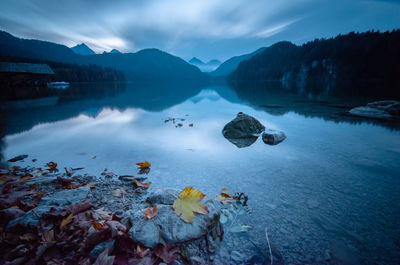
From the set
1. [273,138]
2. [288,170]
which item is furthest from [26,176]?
[273,138]

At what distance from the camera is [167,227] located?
2.07 m

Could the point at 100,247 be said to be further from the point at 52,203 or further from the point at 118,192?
the point at 118,192

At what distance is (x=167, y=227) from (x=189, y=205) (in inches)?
16.7

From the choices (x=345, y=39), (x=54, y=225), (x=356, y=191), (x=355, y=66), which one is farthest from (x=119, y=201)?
(x=345, y=39)

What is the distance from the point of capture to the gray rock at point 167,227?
6.36ft

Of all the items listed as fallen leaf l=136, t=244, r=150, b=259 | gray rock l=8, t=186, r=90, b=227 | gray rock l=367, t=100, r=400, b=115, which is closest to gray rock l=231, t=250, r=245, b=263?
fallen leaf l=136, t=244, r=150, b=259

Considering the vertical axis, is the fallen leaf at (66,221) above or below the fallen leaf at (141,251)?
above

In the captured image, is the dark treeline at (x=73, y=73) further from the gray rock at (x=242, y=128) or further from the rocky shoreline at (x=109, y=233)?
the rocky shoreline at (x=109, y=233)

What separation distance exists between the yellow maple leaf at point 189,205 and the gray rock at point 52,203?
5.60 feet

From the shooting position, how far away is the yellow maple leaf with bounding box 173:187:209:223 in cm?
221

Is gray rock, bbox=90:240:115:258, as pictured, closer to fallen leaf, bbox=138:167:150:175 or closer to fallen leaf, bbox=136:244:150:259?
fallen leaf, bbox=136:244:150:259

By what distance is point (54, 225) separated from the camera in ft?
6.72

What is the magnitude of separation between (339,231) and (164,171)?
3516 mm

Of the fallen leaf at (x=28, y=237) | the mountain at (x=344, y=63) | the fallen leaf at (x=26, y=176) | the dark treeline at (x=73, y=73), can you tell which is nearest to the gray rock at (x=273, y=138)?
the fallen leaf at (x=28, y=237)
